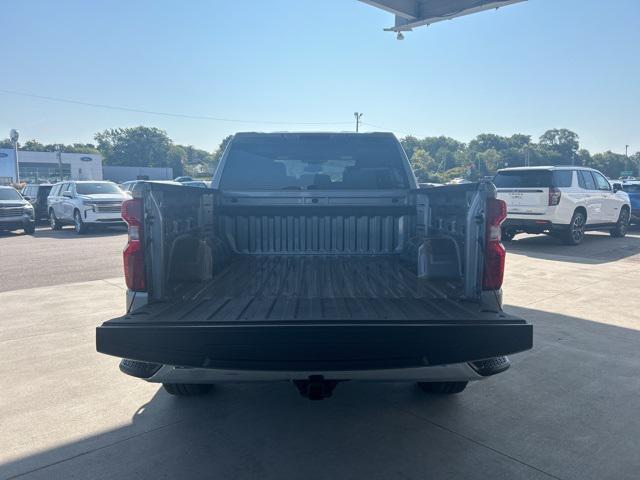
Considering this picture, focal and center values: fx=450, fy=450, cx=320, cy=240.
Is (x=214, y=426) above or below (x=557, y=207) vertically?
below

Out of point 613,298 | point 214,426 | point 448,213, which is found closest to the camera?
point 214,426

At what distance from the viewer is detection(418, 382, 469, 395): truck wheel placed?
357 centimetres

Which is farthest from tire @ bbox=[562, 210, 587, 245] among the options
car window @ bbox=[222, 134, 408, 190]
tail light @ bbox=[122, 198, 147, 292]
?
tail light @ bbox=[122, 198, 147, 292]

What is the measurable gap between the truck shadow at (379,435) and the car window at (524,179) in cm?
856

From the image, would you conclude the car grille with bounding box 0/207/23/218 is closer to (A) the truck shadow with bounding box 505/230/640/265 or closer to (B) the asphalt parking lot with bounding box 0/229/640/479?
(B) the asphalt parking lot with bounding box 0/229/640/479

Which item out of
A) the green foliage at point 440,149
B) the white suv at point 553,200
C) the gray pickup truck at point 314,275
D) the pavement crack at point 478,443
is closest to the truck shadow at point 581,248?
the white suv at point 553,200

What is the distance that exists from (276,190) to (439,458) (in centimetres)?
286

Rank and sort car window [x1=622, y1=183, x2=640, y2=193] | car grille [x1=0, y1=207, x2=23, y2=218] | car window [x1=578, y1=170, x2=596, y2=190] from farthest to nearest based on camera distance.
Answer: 1. car window [x1=622, y1=183, x2=640, y2=193]
2. car grille [x1=0, y1=207, x2=23, y2=218]
3. car window [x1=578, y1=170, x2=596, y2=190]

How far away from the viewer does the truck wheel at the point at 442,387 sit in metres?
3.57

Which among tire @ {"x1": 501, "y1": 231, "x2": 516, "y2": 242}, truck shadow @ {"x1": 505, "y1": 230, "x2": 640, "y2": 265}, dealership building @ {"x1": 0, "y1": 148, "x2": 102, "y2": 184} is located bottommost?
truck shadow @ {"x1": 505, "y1": 230, "x2": 640, "y2": 265}

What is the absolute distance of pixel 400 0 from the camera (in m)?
11.2

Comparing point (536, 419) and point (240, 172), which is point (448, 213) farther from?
point (240, 172)

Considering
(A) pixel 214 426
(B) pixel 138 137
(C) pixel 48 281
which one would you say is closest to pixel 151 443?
(A) pixel 214 426

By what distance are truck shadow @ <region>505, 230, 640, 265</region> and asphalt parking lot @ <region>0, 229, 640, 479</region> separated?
5766 mm
